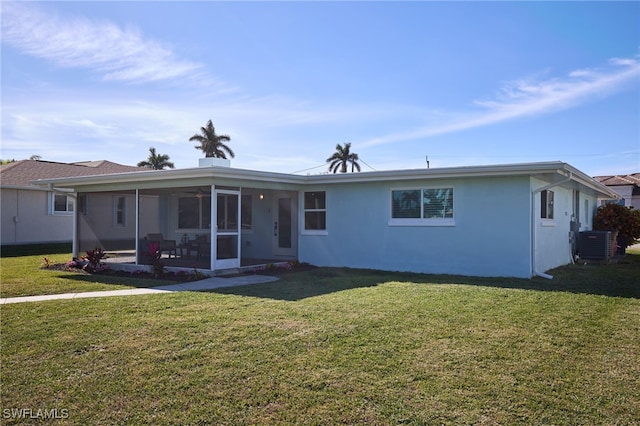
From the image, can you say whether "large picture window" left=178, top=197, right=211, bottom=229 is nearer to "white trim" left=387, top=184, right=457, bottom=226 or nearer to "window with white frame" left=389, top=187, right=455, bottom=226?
"white trim" left=387, top=184, right=457, bottom=226

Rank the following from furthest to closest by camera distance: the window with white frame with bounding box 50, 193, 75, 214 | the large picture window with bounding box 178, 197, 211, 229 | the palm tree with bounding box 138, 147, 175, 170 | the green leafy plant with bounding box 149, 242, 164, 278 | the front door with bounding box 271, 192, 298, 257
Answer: the palm tree with bounding box 138, 147, 175, 170, the window with white frame with bounding box 50, 193, 75, 214, the large picture window with bounding box 178, 197, 211, 229, the front door with bounding box 271, 192, 298, 257, the green leafy plant with bounding box 149, 242, 164, 278

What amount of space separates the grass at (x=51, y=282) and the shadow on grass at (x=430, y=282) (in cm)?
268

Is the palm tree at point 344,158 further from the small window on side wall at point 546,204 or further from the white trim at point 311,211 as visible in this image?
the small window on side wall at point 546,204

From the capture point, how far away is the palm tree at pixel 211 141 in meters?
47.8

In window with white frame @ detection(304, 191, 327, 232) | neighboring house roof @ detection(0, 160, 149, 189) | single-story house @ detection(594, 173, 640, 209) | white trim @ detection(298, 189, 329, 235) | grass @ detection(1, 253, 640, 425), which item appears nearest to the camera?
grass @ detection(1, 253, 640, 425)

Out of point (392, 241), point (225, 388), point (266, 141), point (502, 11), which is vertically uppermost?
point (502, 11)

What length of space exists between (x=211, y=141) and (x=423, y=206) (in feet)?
125

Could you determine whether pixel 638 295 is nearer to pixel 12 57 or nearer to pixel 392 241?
pixel 392 241

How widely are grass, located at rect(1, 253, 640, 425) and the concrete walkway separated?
78 cm

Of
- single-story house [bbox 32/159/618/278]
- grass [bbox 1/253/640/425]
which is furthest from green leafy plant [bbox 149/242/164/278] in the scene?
grass [bbox 1/253/640/425]

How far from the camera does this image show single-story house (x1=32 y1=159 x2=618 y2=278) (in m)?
11.8

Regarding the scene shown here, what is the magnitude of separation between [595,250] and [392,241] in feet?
24.1

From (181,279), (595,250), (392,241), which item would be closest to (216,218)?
(181,279)

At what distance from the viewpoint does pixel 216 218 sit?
1248 cm
